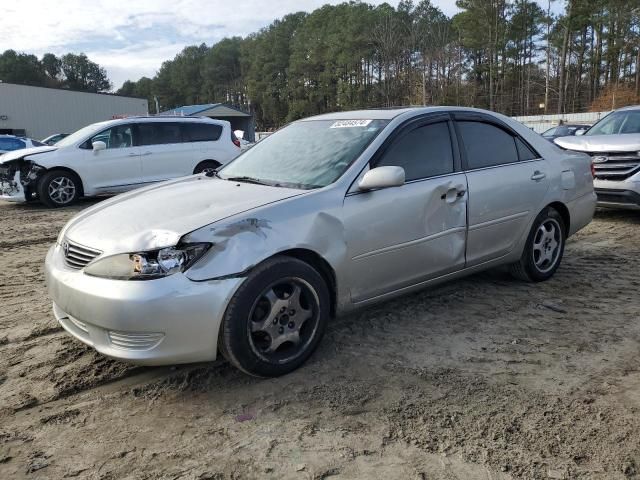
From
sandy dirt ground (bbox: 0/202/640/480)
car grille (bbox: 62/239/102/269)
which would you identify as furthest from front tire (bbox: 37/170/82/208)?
car grille (bbox: 62/239/102/269)

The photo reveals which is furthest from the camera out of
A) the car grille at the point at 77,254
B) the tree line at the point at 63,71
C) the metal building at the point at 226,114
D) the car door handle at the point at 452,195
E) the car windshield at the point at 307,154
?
the tree line at the point at 63,71

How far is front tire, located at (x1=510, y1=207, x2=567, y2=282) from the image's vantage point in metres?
4.86

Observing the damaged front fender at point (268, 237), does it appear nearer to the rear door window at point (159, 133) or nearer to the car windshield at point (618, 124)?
the car windshield at point (618, 124)

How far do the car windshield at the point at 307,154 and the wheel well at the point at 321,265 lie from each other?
496mm

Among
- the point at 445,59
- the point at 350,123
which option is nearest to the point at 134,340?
the point at 350,123

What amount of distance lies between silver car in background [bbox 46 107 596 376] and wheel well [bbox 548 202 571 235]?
15 cm

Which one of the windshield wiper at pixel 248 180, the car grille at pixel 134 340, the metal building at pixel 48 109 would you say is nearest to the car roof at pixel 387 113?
the windshield wiper at pixel 248 180

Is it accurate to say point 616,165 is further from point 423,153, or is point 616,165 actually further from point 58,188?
point 58,188

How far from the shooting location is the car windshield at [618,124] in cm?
847

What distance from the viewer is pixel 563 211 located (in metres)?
5.09

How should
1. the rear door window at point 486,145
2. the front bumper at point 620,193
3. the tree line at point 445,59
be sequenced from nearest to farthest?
the rear door window at point 486,145, the front bumper at point 620,193, the tree line at point 445,59

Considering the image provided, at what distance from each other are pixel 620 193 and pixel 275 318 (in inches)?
252

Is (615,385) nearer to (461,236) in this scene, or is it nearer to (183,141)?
(461,236)

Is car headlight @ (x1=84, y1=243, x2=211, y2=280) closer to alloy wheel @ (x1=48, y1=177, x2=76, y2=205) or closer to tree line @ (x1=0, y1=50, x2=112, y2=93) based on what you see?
alloy wheel @ (x1=48, y1=177, x2=76, y2=205)
